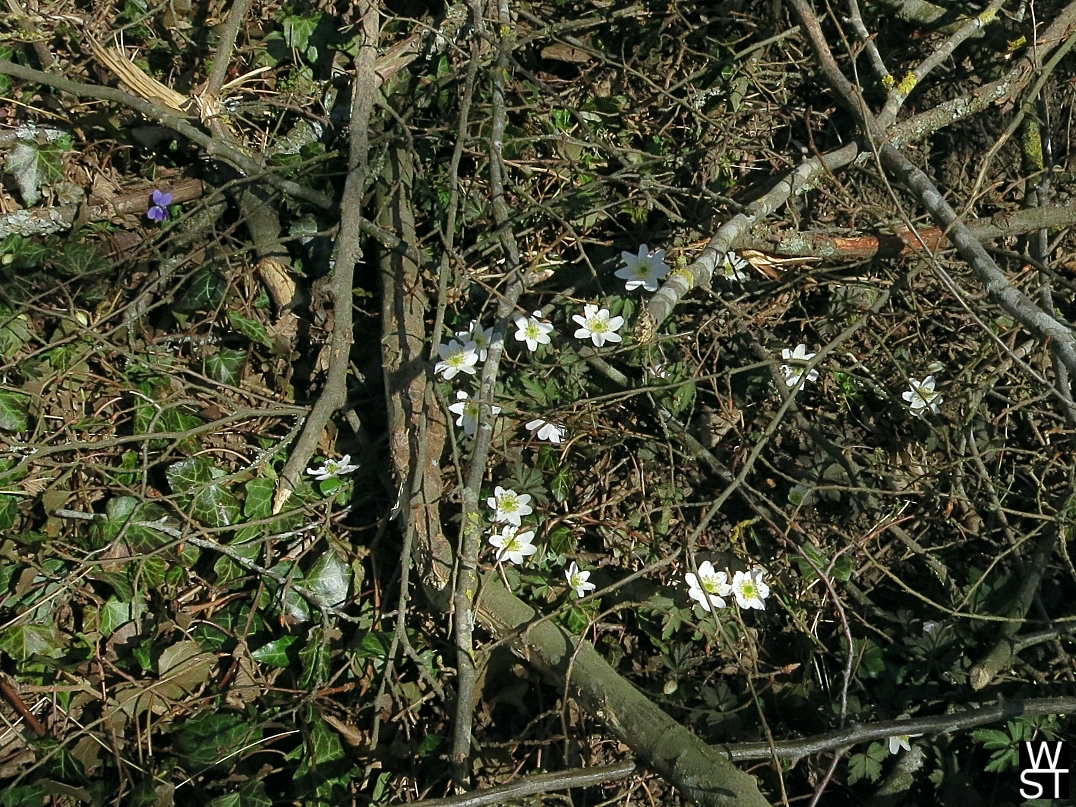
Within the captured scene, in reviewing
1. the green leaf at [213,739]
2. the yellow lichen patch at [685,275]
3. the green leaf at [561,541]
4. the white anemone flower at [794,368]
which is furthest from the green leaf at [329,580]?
the white anemone flower at [794,368]

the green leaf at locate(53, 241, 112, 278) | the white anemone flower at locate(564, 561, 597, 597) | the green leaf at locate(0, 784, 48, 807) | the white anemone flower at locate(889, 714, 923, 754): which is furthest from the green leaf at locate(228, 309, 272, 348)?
the white anemone flower at locate(889, 714, 923, 754)

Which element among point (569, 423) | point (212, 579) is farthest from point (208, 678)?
point (569, 423)

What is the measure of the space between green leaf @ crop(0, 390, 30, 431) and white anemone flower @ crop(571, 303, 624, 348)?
160cm

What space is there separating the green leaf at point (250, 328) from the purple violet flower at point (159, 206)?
39 centimetres

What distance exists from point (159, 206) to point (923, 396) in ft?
8.07

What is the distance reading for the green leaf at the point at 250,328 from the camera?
2432 mm

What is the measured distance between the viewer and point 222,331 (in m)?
2.51

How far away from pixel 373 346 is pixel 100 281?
84cm

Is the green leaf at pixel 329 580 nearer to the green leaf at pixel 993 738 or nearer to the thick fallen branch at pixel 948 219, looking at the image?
the green leaf at pixel 993 738

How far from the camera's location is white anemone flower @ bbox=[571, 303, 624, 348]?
2279 millimetres

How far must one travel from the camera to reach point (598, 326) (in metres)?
2.30

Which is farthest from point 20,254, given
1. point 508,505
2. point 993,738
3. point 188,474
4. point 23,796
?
point 993,738

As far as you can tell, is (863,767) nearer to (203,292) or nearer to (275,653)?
(275,653)

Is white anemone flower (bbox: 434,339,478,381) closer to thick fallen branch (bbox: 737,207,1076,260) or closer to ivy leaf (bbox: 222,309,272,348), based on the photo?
ivy leaf (bbox: 222,309,272,348)
